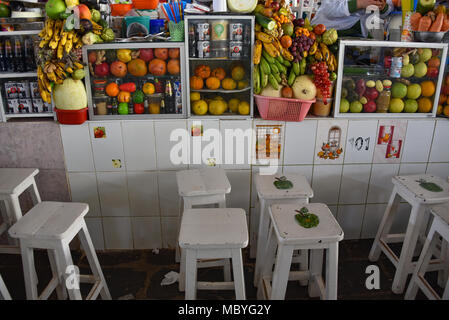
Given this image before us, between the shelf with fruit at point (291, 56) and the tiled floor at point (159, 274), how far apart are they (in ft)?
4.52

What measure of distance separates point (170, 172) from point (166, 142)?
0.26 m

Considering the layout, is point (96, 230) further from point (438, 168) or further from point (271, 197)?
point (438, 168)

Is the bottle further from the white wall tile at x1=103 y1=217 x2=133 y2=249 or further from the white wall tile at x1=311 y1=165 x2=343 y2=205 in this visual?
the white wall tile at x1=311 y1=165 x2=343 y2=205

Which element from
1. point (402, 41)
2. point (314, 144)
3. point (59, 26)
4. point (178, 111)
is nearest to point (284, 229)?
point (314, 144)

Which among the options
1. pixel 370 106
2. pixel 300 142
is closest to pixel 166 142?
pixel 300 142

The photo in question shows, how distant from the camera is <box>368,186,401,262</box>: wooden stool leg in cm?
284

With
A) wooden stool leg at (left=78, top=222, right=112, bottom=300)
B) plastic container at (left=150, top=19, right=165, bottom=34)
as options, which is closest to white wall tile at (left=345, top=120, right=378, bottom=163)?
plastic container at (left=150, top=19, right=165, bottom=34)

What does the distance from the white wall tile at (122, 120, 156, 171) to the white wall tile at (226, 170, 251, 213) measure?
0.65 m

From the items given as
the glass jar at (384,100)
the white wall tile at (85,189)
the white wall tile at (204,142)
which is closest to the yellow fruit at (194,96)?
the white wall tile at (204,142)

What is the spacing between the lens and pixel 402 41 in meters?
2.82

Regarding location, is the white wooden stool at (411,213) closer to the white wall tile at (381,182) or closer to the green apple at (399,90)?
the white wall tile at (381,182)

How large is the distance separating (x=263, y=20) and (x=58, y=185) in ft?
6.81

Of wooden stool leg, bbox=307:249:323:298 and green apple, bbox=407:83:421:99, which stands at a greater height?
green apple, bbox=407:83:421:99

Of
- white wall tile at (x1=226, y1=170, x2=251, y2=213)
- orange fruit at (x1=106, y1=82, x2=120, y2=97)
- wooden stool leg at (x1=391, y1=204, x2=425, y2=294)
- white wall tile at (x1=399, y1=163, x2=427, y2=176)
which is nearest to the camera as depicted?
wooden stool leg at (x1=391, y1=204, x2=425, y2=294)
